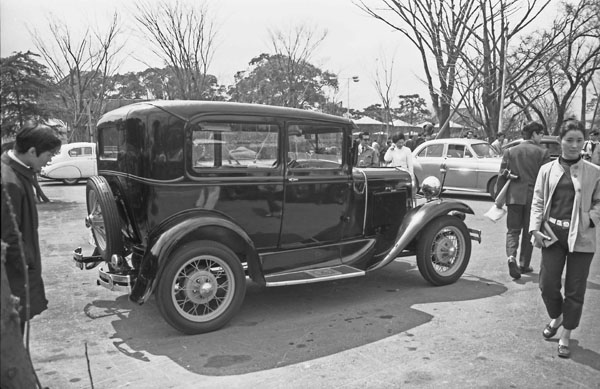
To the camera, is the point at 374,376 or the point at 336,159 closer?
the point at 374,376

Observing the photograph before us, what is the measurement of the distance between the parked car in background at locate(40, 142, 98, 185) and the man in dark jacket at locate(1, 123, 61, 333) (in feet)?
51.7

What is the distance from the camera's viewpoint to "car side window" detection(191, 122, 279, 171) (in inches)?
174

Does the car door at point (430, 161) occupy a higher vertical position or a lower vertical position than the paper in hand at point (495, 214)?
higher

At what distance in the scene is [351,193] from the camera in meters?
5.30

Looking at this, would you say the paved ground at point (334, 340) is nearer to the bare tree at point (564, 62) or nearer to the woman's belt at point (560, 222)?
the woman's belt at point (560, 222)

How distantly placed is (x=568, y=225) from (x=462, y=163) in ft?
32.5

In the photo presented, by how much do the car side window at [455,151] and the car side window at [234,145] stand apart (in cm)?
974

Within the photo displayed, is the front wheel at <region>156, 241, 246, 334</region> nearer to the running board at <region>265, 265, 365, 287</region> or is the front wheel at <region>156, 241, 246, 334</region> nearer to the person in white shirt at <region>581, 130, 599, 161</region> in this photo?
the running board at <region>265, 265, 365, 287</region>

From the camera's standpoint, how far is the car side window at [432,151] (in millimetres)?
13781

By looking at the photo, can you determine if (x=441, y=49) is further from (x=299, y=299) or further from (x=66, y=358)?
(x=66, y=358)

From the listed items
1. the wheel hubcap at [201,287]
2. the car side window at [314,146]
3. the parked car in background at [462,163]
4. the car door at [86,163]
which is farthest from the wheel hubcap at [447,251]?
the car door at [86,163]

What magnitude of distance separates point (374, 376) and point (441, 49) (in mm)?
19759

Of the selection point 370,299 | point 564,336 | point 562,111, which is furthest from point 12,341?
point 562,111

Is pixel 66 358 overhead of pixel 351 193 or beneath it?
beneath
